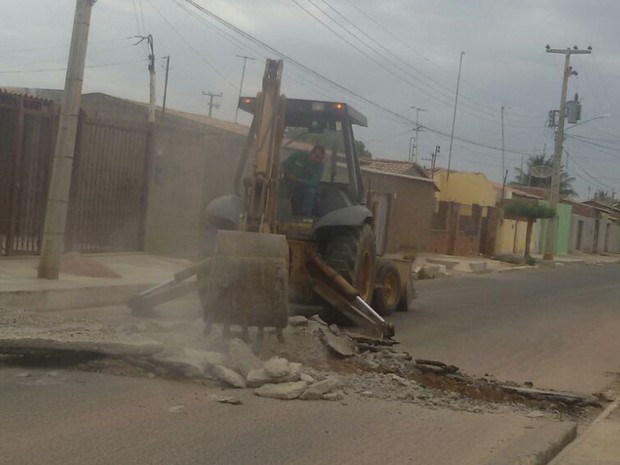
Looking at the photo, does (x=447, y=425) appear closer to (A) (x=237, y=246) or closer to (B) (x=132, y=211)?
(A) (x=237, y=246)

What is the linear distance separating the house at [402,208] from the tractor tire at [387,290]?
15553mm

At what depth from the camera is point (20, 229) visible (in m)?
15.8

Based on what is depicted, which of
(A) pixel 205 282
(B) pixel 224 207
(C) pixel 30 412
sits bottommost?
(C) pixel 30 412

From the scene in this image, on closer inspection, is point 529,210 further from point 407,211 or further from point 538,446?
point 538,446

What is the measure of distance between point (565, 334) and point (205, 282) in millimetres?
6277

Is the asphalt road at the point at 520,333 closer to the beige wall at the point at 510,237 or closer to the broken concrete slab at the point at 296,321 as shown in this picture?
the broken concrete slab at the point at 296,321

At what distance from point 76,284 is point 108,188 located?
186 inches

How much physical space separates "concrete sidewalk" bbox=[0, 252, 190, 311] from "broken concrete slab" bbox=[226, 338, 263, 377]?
4.45 meters

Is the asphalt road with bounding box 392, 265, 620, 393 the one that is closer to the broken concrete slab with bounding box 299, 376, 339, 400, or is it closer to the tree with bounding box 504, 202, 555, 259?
the broken concrete slab with bounding box 299, 376, 339, 400

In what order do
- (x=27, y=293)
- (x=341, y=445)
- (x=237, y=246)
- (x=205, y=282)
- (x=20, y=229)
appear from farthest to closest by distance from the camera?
(x=20, y=229)
(x=27, y=293)
(x=205, y=282)
(x=237, y=246)
(x=341, y=445)

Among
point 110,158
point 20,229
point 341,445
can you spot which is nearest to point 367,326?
point 341,445

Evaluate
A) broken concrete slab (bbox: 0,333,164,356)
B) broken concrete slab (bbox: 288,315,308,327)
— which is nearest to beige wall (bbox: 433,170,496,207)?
broken concrete slab (bbox: 288,315,308,327)

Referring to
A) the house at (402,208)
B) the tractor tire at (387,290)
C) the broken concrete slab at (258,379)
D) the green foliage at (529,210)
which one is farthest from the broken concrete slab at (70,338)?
the green foliage at (529,210)

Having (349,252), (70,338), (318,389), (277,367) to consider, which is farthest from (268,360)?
(349,252)
